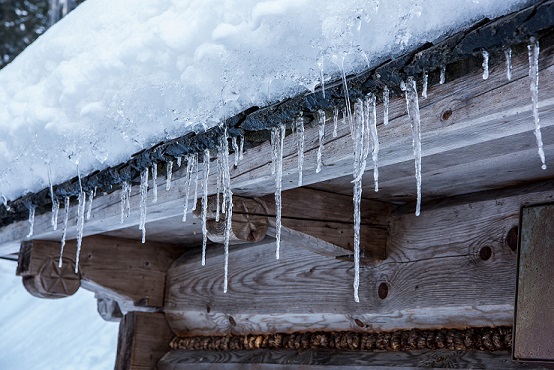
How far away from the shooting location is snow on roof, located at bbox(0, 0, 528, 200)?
5.02 feet

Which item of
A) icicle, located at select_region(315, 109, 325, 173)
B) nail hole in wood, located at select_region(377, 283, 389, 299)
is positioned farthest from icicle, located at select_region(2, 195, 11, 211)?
icicle, located at select_region(315, 109, 325, 173)

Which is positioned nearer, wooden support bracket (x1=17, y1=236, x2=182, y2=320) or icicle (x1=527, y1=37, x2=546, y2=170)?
icicle (x1=527, y1=37, x2=546, y2=170)

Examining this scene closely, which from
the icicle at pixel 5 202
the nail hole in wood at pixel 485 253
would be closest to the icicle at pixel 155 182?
the icicle at pixel 5 202

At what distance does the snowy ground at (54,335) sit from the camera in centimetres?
768

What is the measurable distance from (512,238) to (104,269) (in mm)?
2233

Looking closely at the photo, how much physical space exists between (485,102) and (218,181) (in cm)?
99

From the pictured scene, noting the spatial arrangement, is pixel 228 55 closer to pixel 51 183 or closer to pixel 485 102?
pixel 485 102

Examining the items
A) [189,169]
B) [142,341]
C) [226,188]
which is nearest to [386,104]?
[226,188]

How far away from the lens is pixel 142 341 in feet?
12.9

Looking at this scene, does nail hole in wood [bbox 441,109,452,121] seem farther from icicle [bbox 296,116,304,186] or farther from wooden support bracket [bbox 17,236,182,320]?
wooden support bracket [bbox 17,236,182,320]

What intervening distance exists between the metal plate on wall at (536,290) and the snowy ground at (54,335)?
588cm

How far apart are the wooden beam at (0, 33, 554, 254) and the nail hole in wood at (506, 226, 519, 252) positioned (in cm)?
15

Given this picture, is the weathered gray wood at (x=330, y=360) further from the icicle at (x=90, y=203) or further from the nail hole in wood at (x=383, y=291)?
the icicle at (x=90, y=203)

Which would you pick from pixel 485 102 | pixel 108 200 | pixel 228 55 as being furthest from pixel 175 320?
pixel 485 102
